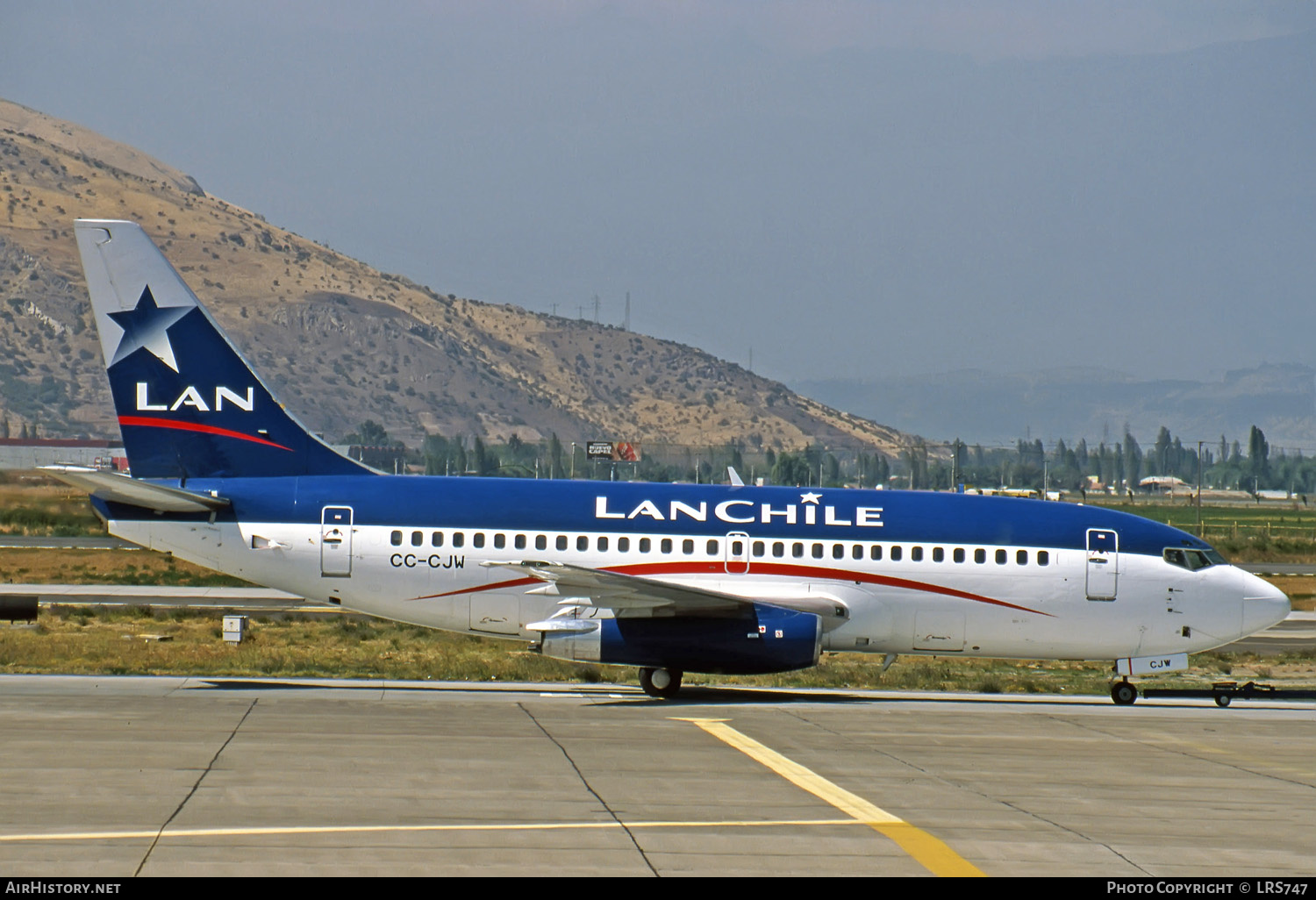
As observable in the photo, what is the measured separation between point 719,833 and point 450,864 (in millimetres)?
2840

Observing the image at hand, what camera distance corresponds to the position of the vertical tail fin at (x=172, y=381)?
2623 cm

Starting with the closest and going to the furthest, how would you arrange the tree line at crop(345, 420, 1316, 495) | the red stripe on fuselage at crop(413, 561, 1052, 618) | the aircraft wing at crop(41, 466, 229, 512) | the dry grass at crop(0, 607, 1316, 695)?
the aircraft wing at crop(41, 466, 229, 512) → the red stripe on fuselage at crop(413, 561, 1052, 618) → the dry grass at crop(0, 607, 1316, 695) → the tree line at crop(345, 420, 1316, 495)

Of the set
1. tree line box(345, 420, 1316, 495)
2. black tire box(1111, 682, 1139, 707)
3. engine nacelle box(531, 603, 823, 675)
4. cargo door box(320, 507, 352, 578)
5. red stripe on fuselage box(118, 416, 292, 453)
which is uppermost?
tree line box(345, 420, 1316, 495)

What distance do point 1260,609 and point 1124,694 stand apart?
116 inches

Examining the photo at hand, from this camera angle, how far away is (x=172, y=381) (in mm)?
26500

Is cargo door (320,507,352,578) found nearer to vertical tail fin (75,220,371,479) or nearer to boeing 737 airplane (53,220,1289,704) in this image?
boeing 737 airplane (53,220,1289,704)

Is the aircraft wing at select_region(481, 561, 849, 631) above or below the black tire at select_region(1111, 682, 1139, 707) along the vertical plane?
above

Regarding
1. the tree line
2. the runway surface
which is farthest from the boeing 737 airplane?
the tree line

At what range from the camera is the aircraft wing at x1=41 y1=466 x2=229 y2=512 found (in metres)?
23.8

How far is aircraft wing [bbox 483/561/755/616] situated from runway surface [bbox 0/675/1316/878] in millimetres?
1720

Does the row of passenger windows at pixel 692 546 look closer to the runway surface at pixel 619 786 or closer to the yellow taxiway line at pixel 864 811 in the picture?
the runway surface at pixel 619 786

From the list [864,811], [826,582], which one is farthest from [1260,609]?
[864,811]

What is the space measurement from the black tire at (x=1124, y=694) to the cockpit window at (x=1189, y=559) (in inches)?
96.7

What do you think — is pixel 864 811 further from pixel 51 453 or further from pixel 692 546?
pixel 51 453
